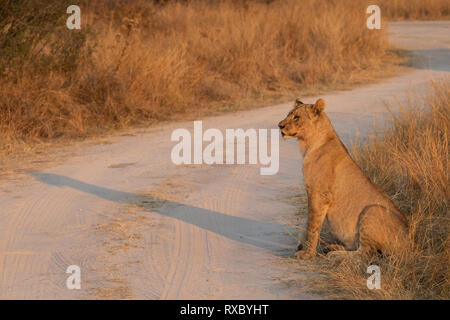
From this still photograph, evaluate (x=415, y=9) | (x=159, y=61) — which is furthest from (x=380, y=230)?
(x=415, y=9)

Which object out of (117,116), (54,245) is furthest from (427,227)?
(117,116)

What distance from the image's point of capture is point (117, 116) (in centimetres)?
1255

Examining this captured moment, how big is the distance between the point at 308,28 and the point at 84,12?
5.33 meters

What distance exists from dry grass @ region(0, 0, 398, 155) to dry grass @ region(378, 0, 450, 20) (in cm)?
1279

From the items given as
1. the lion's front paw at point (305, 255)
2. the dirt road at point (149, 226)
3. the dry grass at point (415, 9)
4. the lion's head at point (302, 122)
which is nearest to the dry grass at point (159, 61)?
the dirt road at point (149, 226)

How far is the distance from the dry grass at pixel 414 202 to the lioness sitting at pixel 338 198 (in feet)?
0.50

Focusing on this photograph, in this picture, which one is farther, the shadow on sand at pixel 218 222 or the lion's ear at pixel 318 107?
the shadow on sand at pixel 218 222

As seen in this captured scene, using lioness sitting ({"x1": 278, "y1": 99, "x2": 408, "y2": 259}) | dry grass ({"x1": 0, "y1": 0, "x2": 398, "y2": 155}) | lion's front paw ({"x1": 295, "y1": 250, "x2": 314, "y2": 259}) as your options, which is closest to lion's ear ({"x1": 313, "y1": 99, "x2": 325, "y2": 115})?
lioness sitting ({"x1": 278, "y1": 99, "x2": 408, "y2": 259})

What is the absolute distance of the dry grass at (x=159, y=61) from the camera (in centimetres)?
1181

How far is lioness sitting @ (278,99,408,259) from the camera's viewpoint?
583 centimetres

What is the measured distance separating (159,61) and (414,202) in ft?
24.3

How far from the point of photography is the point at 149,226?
7086mm

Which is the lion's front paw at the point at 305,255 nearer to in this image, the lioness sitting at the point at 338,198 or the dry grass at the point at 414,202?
the lioness sitting at the point at 338,198

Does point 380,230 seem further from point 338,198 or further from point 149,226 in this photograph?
point 149,226
